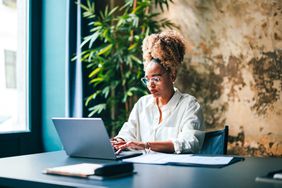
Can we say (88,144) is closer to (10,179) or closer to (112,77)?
(10,179)

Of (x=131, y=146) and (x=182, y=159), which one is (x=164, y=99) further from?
(x=182, y=159)

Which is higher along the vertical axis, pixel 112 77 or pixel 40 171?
pixel 112 77

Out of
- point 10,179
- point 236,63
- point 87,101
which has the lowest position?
point 10,179

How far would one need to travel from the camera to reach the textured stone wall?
339 cm

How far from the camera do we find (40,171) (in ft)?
5.35

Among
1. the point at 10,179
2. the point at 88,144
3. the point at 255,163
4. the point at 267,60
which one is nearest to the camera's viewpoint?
the point at 10,179

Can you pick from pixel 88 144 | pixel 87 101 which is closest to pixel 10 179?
pixel 88 144

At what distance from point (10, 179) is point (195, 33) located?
8.10 ft

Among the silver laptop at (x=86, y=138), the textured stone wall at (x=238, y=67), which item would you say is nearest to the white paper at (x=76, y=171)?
the silver laptop at (x=86, y=138)

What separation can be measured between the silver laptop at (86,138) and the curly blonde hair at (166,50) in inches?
28.2

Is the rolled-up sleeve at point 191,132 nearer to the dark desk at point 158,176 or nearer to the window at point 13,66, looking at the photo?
the dark desk at point 158,176

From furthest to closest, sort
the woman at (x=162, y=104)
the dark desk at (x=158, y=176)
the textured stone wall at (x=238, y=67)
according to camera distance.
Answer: the textured stone wall at (x=238, y=67) → the woman at (x=162, y=104) → the dark desk at (x=158, y=176)

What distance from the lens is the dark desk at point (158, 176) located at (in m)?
1.37

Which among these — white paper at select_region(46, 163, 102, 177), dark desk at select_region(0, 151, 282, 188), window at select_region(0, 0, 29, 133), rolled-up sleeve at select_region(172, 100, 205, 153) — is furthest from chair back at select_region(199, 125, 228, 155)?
window at select_region(0, 0, 29, 133)
